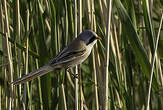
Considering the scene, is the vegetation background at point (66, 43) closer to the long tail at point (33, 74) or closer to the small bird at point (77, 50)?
the small bird at point (77, 50)

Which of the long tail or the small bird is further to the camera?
the small bird

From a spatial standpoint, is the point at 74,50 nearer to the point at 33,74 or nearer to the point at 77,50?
the point at 77,50

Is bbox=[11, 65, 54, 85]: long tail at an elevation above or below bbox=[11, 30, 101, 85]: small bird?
below

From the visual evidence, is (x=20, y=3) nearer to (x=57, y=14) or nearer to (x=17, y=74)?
(x=57, y=14)

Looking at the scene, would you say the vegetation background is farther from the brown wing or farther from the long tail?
the long tail

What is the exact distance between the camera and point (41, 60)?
6.40ft

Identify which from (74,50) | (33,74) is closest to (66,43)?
(74,50)

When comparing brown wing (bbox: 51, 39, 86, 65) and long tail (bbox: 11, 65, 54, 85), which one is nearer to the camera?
long tail (bbox: 11, 65, 54, 85)

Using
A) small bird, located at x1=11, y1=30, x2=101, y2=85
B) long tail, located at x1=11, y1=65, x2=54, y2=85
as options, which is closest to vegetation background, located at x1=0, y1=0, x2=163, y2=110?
small bird, located at x1=11, y1=30, x2=101, y2=85

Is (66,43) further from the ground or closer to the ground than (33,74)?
further from the ground

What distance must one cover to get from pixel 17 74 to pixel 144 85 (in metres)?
1.19

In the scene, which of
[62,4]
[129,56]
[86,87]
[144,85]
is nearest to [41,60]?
[62,4]

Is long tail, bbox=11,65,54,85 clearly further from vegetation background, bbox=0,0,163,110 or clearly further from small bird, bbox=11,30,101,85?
vegetation background, bbox=0,0,163,110

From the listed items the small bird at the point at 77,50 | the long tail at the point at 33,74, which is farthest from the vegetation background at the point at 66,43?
the long tail at the point at 33,74
